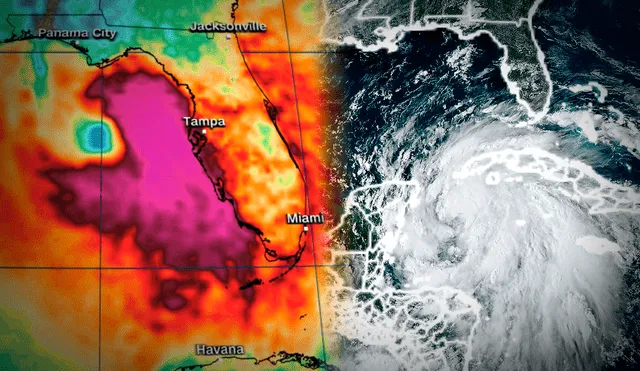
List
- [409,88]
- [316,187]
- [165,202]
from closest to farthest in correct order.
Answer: [165,202], [316,187], [409,88]

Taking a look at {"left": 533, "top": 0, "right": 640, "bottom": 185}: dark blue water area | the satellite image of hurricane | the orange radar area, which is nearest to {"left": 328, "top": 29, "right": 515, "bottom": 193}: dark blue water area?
the satellite image of hurricane

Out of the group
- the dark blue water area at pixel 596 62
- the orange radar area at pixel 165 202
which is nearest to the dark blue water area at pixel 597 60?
the dark blue water area at pixel 596 62

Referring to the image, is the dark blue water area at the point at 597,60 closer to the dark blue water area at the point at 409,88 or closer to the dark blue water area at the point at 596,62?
the dark blue water area at the point at 596,62

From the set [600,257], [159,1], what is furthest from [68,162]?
[600,257]

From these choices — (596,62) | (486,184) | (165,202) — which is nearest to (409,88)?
(486,184)

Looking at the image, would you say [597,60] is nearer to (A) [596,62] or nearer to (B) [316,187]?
(A) [596,62]

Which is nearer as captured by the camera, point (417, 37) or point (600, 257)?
point (600, 257)

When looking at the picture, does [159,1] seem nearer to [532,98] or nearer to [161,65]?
[161,65]
